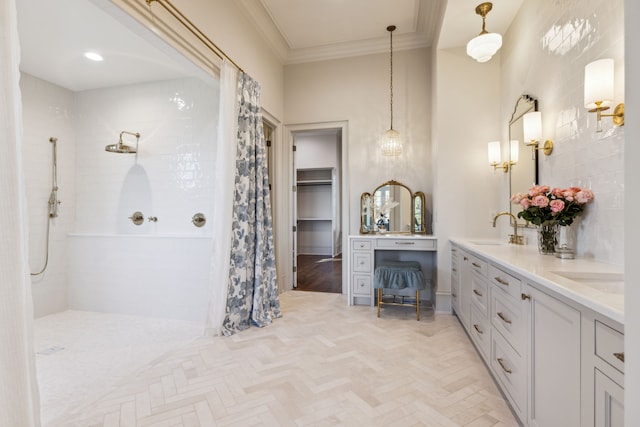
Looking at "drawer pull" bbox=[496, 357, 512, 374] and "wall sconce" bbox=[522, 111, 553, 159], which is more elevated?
"wall sconce" bbox=[522, 111, 553, 159]

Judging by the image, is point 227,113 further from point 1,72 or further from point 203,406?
point 203,406

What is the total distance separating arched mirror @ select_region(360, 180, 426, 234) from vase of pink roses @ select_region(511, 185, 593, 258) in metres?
1.60

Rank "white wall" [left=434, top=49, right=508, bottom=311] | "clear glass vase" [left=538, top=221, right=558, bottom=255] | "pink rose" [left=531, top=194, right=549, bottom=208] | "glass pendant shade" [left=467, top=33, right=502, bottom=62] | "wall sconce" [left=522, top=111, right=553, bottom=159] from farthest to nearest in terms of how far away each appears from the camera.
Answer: "white wall" [left=434, top=49, right=508, bottom=311] → "glass pendant shade" [left=467, top=33, right=502, bottom=62] → "wall sconce" [left=522, top=111, right=553, bottom=159] → "clear glass vase" [left=538, top=221, right=558, bottom=255] → "pink rose" [left=531, top=194, right=549, bottom=208]

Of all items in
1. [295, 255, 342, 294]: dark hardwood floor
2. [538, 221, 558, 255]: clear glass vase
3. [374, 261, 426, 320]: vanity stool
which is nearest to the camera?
[538, 221, 558, 255]: clear glass vase

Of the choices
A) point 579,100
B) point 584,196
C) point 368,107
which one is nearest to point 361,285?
point 584,196

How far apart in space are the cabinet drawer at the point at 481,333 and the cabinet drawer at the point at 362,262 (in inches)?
50.2

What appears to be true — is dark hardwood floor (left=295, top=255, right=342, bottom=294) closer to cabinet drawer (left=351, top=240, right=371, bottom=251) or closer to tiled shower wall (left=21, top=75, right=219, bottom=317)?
cabinet drawer (left=351, top=240, right=371, bottom=251)

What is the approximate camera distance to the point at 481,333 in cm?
206

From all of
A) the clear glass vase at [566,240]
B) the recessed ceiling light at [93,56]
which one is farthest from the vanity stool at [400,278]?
the recessed ceiling light at [93,56]

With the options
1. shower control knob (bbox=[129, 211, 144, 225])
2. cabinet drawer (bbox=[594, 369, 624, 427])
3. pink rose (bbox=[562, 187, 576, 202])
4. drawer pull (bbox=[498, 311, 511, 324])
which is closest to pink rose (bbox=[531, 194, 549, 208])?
pink rose (bbox=[562, 187, 576, 202])

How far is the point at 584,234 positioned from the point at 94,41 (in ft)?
13.8

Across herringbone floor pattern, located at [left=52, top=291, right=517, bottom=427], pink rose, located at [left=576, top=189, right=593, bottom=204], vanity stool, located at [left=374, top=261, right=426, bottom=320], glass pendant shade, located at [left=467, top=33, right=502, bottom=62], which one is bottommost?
herringbone floor pattern, located at [left=52, top=291, right=517, bottom=427]

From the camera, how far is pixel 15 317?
1108 mm

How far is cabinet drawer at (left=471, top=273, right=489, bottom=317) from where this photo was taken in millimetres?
1971
